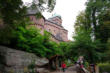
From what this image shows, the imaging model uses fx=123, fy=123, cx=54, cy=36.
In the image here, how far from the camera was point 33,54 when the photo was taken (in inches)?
566

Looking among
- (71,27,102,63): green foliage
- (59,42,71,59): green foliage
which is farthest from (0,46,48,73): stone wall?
(71,27,102,63): green foliage

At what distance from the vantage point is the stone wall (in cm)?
1237

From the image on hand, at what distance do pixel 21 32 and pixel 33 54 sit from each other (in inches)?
115

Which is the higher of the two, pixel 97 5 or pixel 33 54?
pixel 97 5

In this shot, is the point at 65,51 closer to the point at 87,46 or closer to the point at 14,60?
the point at 87,46

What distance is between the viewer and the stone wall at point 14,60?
1237 centimetres

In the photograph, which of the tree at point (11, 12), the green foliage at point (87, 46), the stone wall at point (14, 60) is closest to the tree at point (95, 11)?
the green foliage at point (87, 46)

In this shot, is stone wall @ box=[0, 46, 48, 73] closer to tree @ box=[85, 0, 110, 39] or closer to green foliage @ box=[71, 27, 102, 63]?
green foliage @ box=[71, 27, 102, 63]

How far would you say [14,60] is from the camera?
12.8m

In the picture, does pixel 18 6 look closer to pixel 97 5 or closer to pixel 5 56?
pixel 5 56

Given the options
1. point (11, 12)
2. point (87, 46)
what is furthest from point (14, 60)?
point (87, 46)

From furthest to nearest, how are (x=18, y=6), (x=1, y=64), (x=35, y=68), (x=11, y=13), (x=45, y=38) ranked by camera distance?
(x=45, y=38) < (x=35, y=68) < (x=1, y=64) < (x=18, y=6) < (x=11, y=13)

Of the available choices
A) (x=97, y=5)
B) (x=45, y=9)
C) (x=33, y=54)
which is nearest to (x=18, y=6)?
(x=45, y=9)

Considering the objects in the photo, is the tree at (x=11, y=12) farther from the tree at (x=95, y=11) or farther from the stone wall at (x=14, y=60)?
the tree at (x=95, y=11)
